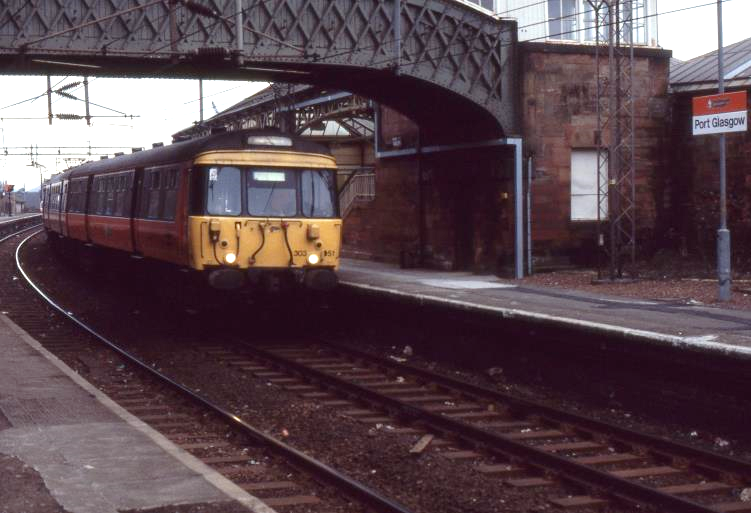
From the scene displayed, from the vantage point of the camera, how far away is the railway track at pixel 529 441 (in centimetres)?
805

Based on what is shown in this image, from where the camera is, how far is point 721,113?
56.4 feet

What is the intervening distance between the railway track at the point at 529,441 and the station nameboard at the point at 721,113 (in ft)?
22.9

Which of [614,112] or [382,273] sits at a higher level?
[614,112]

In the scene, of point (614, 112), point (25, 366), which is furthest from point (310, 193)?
point (614, 112)

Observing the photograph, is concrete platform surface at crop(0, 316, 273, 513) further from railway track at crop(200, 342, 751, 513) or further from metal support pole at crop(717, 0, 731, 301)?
metal support pole at crop(717, 0, 731, 301)

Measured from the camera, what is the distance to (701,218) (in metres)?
24.0

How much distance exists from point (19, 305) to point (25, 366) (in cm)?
1024

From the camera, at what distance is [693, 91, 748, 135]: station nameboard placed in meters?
16.8

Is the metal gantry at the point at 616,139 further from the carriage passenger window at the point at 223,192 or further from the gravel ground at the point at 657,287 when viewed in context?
the carriage passenger window at the point at 223,192

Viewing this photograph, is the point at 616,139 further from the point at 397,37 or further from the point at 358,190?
the point at 358,190

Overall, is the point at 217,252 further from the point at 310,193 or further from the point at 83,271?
the point at 83,271

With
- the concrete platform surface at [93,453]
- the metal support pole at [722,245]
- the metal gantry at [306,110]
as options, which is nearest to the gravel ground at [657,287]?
the metal support pole at [722,245]

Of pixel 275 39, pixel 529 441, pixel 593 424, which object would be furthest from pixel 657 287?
pixel 529 441

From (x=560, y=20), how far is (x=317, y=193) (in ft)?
32.3
